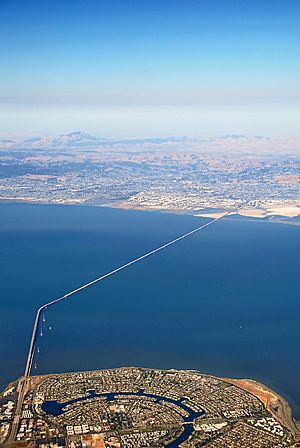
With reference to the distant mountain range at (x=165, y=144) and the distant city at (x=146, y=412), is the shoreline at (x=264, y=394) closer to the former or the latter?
the distant city at (x=146, y=412)

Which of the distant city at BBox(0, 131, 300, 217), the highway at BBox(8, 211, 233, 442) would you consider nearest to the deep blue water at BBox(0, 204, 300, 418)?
the highway at BBox(8, 211, 233, 442)

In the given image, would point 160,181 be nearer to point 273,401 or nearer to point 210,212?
point 210,212

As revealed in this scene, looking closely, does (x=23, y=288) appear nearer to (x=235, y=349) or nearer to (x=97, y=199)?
(x=235, y=349)

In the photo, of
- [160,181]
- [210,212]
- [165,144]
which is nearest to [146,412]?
[210,212]

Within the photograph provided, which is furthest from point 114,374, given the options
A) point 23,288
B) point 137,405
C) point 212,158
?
point 212,158

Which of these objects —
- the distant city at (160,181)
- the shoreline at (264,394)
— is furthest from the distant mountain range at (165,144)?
the shoreline at (264,394)

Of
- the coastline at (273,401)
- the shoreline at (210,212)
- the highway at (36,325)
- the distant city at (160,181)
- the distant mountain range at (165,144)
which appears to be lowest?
the coastline at (273,401)
